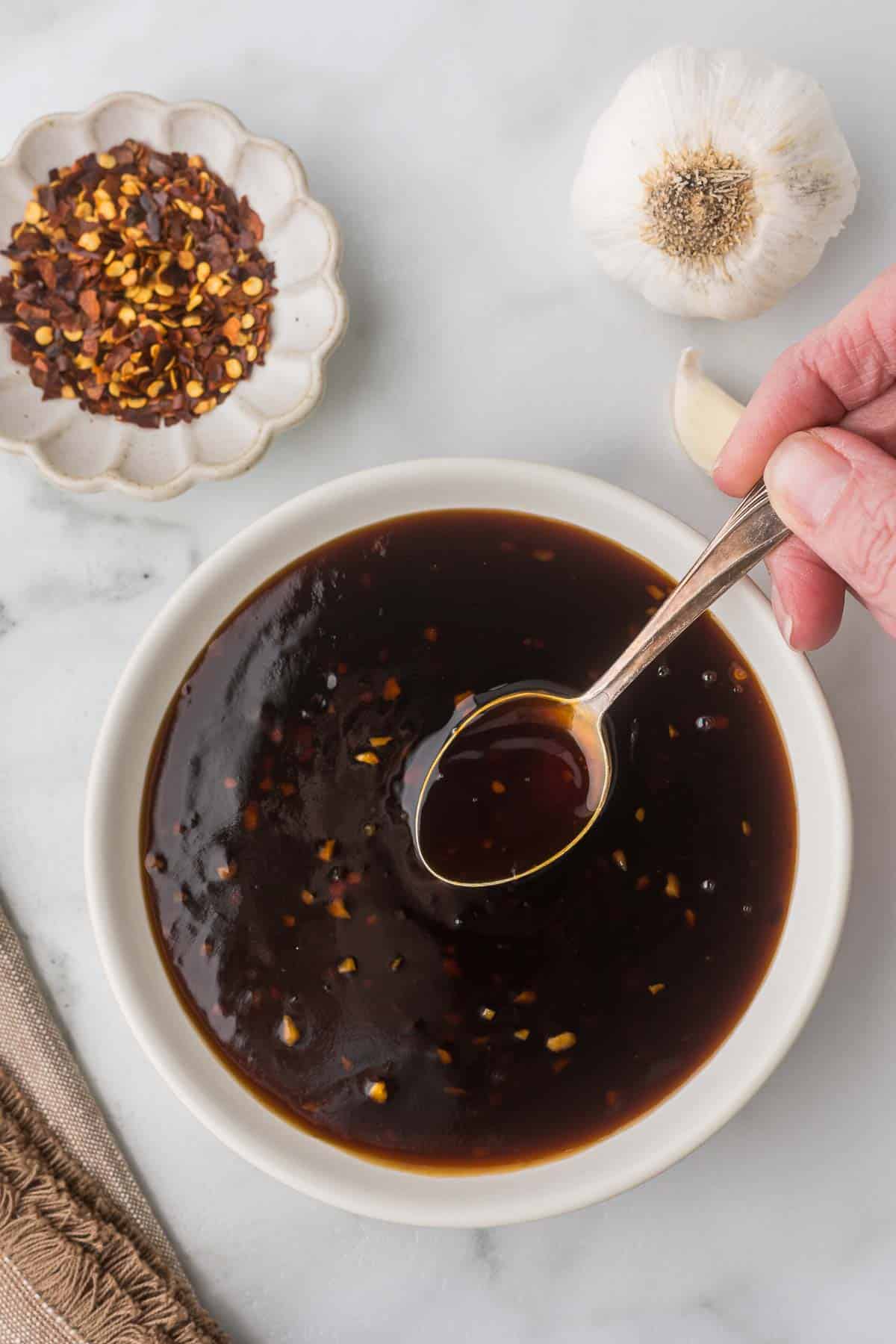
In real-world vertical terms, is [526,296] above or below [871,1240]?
→ above

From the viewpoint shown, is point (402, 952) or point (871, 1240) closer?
point (402, 952)

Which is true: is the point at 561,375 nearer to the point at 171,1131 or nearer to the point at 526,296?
the point at 526,296

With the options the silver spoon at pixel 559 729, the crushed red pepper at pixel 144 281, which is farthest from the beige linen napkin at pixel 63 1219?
the crushed red pepper at pixel 144 281

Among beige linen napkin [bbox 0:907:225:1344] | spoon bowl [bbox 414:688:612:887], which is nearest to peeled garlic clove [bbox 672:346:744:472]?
spoon bowl [bbox 414:688:612:887]

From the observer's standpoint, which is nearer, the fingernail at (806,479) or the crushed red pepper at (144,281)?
the fingernail at (806,479)

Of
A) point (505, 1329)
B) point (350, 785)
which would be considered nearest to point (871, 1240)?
point (505, 1329)

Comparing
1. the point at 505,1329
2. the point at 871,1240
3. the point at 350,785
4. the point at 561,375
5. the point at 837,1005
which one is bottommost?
the point at 871,1240

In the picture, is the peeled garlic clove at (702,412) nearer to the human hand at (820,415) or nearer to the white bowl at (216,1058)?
the human hand at (820,415)
